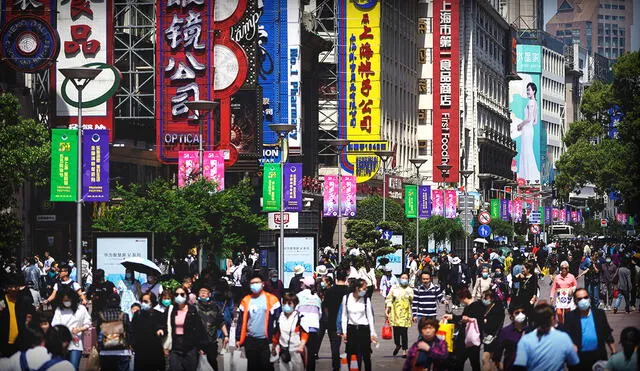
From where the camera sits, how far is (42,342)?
15555mm

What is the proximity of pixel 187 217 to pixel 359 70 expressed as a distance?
41830 millimetres

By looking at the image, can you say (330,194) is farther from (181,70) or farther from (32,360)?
(32,360)

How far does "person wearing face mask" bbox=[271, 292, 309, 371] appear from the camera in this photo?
68.4ft

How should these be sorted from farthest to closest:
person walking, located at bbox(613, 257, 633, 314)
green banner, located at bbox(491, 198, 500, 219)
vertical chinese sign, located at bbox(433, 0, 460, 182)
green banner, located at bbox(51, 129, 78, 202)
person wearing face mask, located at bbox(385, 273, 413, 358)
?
1. green banner, located at bbox(491, 198, 500, 219)
2. vertical chinese sign, located at bbox(433, 0, 460, 182)
3. person walking, located at bbox(613, 257, 633, 314)
4. green banner, located at bbox(51, 129, 78, 202)
5. person wearing face mask, located at bbox(385, 273, 413, 358)

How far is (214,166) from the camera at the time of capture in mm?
47531

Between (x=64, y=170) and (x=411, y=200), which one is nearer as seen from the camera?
(x=64, y=170)

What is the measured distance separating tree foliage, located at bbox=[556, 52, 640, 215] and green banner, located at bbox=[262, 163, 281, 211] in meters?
25.1

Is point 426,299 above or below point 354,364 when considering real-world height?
above

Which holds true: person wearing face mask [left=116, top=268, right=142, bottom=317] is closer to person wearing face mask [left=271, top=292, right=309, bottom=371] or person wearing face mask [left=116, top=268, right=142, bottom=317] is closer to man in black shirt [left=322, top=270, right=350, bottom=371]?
man in black shirt [left=322, top=270, right=350, bottom=371]

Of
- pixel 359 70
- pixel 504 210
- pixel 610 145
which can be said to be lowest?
pixel 504 210

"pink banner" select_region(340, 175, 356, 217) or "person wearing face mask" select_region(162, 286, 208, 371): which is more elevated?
"pink banner" select_region(340, 175, 356, 217)

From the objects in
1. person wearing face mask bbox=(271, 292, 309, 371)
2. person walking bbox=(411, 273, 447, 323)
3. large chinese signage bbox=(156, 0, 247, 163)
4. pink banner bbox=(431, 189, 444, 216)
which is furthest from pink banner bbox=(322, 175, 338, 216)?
person wearing face mask bbox=(271, 292, 309, 371)

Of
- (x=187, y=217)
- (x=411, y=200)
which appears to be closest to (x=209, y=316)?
(x=187, y=217)

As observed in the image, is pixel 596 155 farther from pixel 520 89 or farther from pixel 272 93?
pixel 520 89
